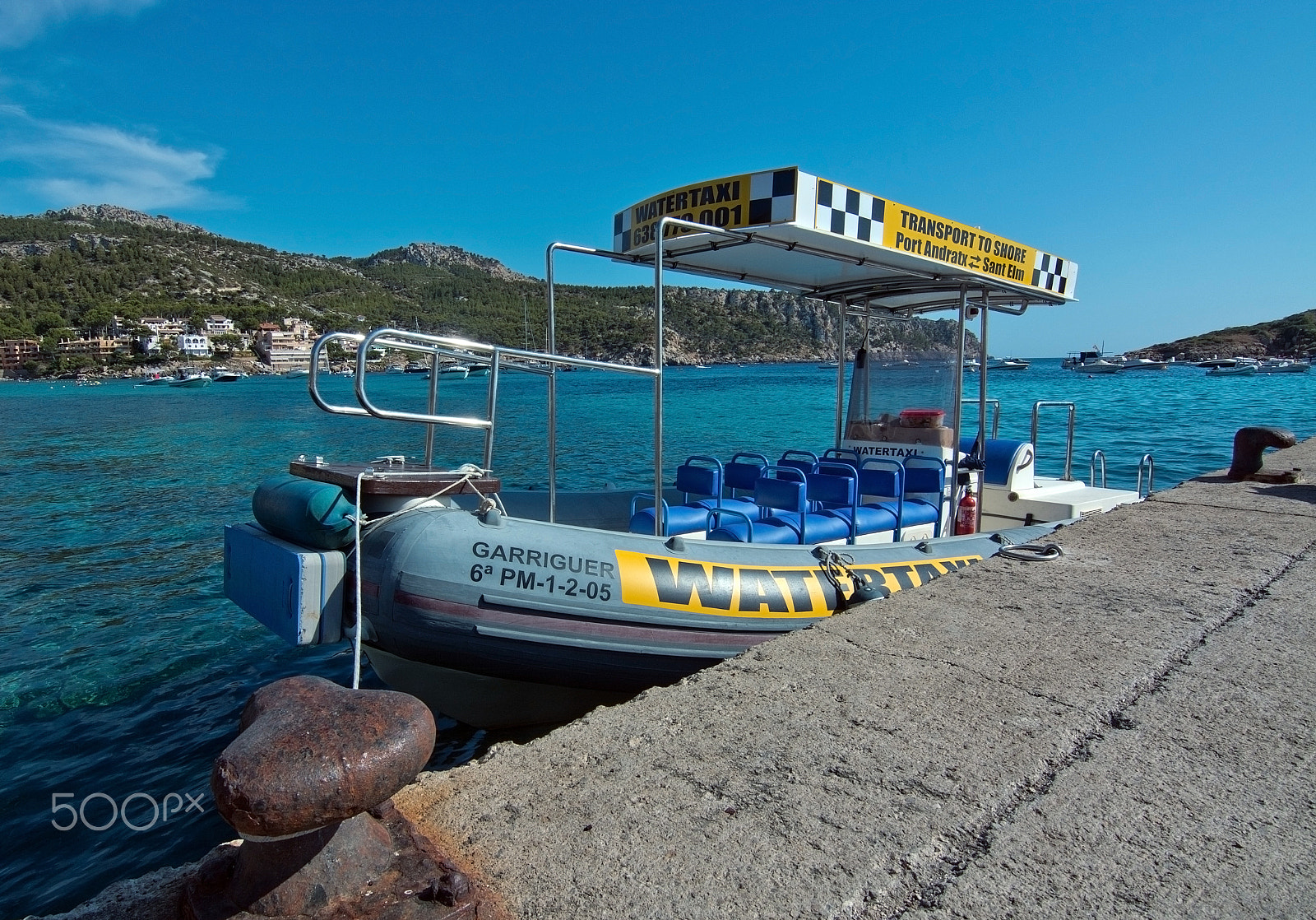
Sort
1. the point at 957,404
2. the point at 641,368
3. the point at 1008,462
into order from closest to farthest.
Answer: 1. the point at 641,368
2. the point at 957,404
3. the point at 1008,462

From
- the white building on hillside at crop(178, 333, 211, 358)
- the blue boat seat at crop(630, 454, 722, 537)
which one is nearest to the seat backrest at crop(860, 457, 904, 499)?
the blue boat seat at crop(630, 454, 722, 537)

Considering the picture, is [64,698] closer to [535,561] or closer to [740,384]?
[535,561]

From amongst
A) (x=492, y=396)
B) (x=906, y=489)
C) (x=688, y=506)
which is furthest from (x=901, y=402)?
(x=492, y=396)

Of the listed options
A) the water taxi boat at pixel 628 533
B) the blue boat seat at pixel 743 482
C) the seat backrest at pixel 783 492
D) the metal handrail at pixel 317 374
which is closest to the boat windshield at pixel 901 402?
the water taxi boat at pixel 628 533

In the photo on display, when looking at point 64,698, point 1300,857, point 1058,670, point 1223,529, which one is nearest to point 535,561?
point 1058,670

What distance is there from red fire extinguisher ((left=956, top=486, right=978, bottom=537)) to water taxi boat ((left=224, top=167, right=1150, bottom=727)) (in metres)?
0.02

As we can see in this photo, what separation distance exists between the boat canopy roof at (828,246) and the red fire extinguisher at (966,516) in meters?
1.96

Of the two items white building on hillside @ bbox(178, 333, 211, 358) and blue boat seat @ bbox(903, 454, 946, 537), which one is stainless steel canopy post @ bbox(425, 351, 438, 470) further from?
white building on hillside @ bbox(178, 333, 211, 358)

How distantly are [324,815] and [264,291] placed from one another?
124 metres

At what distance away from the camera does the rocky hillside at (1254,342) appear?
314 ft

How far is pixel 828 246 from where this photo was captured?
5.64m

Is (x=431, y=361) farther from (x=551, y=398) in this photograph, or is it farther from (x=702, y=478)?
(x=702, y=478)

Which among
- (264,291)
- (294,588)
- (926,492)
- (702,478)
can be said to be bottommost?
(294,588)

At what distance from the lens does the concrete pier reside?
1632 millimetres
